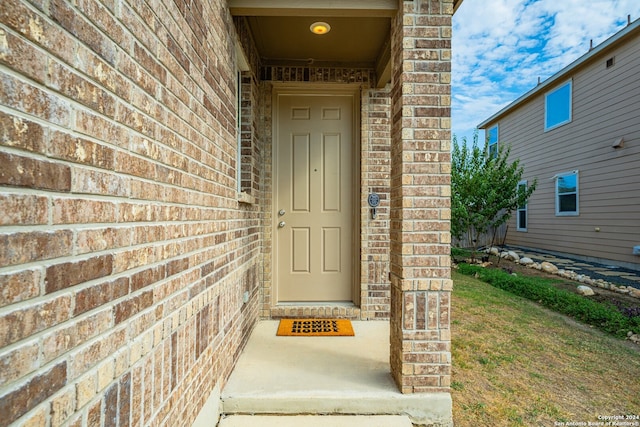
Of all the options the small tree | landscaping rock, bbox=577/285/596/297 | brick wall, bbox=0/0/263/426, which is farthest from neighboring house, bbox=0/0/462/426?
the small tree

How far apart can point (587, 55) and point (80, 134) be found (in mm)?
9469

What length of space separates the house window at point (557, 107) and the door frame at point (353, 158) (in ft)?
24.0

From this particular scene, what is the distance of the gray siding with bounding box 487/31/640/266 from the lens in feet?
20.7

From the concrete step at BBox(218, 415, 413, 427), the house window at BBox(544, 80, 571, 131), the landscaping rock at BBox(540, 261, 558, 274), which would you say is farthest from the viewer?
the house window at BBox(544, 80, 571, 131)

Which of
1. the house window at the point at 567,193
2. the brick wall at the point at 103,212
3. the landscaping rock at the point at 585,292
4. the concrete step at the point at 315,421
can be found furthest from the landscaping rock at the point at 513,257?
the brick wall at the point at 103,212

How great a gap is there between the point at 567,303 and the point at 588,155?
491 centimetres

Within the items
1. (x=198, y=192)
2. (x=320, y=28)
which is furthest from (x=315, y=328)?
(x=320, y=28)

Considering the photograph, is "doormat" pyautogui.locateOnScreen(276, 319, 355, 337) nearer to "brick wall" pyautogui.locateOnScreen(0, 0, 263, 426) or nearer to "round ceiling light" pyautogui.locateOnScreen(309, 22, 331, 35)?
"brick wall" pyautogui.locateOnScreen(0, 0, 263, 426)

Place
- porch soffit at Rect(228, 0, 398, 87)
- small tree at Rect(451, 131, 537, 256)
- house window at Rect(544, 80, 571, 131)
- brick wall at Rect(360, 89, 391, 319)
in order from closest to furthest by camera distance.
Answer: porch soffit at Rect(228, 0, 398, 87)
brick wall at Rect(360, 89, 391, 319)
small tree at Rect(451, 131, 537, 256)
house window at Rect(544, 80, 571, 131)

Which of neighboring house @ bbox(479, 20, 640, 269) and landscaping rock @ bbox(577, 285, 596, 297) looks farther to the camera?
neighboring house @ bbox(479, 20, 640, 269)

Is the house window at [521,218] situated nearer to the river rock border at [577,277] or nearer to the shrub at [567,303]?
the river rock border at [577,277]

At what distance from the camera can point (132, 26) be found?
3.22 feet

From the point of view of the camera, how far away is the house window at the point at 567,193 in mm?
7801

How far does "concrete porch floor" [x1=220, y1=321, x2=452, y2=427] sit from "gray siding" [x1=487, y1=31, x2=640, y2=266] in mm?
6802
